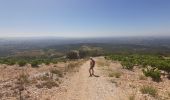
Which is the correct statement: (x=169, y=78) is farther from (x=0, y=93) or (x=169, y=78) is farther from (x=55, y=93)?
(x=0, y=93)

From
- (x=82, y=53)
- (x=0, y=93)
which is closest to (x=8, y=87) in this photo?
(x=0, y=93)

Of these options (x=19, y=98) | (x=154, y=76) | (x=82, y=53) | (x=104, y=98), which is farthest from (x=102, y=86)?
(x=82, y=53)

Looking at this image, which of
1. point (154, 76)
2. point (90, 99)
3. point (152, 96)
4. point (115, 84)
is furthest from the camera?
point (154, 76)

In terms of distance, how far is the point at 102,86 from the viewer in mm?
15055

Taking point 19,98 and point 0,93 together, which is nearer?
point 19,98

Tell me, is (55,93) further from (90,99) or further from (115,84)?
(115,84)

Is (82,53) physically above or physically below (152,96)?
below

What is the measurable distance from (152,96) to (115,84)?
368 centimetres

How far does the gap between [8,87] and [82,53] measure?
6019 centimetres

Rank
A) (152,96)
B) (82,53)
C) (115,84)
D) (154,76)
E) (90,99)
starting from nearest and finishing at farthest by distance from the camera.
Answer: (90,99) → (152,96) → (115,84) → (154,76) → (82,53)

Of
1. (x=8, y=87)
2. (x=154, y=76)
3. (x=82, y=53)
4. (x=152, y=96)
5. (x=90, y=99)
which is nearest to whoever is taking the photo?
(x=90, y=99)

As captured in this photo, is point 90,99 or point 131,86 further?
point 131,86

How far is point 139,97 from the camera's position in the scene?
472 inches

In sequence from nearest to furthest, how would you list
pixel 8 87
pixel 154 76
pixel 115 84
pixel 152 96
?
pixel 152 96 < pixel 8 87 < pixel 115 84 < pixel 154 76
